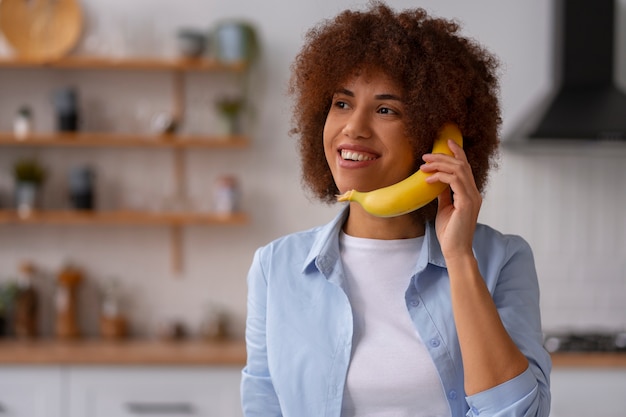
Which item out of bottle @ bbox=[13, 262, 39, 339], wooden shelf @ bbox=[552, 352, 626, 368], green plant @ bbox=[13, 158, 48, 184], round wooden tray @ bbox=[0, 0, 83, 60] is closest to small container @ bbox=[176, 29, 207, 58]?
round wooden tray @ bbox=[0, 0, 83, 60]

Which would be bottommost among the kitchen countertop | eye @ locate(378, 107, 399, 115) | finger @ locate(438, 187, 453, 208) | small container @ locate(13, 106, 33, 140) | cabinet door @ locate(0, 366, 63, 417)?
A: cabinet door @ locate(0, 366, 63, 417)

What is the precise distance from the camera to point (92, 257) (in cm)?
392

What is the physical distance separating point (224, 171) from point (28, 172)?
86 centimetres

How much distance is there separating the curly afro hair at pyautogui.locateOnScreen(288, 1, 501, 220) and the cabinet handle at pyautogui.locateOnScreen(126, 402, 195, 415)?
217 centimetres

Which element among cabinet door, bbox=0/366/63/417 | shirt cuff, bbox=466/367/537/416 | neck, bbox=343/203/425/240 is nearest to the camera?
shirt cuff, bbox=466/367/537/416

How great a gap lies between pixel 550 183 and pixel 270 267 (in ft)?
9.12

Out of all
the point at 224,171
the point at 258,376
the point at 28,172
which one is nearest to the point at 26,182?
the point at 28,172

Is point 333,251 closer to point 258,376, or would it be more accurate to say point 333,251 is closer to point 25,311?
point 258,376

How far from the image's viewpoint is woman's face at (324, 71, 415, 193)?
1315 millimetres

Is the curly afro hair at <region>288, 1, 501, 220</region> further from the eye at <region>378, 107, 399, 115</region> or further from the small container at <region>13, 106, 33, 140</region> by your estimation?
the small container at <region>13, 106, 33, 140</region>

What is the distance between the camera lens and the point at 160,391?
3.36 meters

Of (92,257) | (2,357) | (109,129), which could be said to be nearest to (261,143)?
(109,129)

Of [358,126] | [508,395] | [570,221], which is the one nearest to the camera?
[508,395]

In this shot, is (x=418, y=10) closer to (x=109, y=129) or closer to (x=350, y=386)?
(x=350, y=386)
